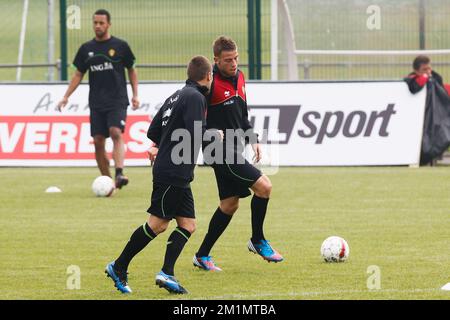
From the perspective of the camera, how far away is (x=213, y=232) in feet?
32.9

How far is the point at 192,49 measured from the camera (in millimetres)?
24250

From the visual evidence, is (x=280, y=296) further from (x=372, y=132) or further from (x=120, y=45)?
(x=372, y=132)

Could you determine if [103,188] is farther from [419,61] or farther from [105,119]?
[419,61]

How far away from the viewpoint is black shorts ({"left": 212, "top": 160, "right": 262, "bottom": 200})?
993 centimetres

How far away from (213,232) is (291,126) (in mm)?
8768

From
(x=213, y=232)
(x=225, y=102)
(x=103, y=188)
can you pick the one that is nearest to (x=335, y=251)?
(x=213, y=232)

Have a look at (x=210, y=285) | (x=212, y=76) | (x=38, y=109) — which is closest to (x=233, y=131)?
(x=212, y=76)

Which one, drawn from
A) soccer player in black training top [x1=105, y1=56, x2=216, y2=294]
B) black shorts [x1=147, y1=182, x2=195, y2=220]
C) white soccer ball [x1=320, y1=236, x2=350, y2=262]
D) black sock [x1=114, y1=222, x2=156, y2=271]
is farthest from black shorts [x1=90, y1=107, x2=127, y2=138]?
black sock [x1=114, y1=222, x2=156, y2=271]

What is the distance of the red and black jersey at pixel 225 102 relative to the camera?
9.95 m

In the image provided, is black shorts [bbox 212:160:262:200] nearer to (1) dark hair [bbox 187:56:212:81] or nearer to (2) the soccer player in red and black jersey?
(2) the soccer player in red and black jersey

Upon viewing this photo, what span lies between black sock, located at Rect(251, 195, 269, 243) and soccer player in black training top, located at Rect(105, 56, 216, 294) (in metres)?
1.19


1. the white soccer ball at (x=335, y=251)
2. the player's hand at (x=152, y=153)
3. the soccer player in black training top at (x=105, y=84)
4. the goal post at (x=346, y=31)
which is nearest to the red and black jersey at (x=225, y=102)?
the player's hand at (x=152, y=153)

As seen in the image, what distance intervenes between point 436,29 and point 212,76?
11.3m

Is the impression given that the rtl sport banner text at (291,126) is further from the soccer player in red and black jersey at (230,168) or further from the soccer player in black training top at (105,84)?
the soccer player in red and black jersey at (230,168)
